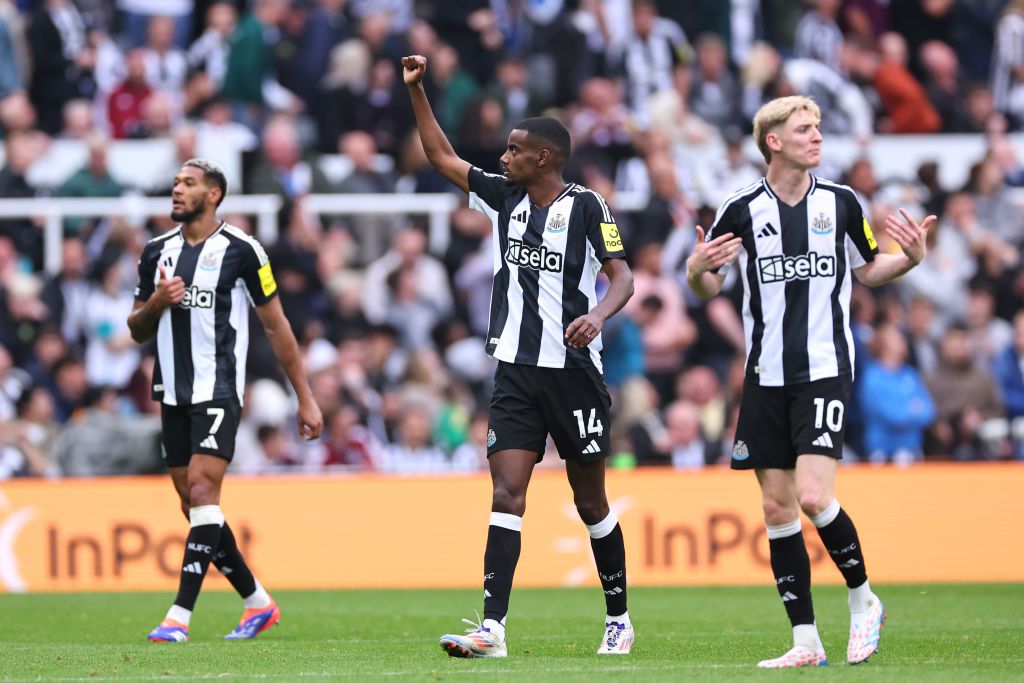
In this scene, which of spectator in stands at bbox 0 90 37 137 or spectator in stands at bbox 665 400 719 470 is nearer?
spectator in stands at bbox 665 400 719 470

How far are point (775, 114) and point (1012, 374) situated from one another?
31.0 feet

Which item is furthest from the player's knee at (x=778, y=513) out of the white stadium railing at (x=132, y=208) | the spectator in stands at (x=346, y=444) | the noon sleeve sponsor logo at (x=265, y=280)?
the white stadium railing at (x=132, y=208)

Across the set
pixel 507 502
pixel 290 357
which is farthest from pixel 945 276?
pixel 507 502

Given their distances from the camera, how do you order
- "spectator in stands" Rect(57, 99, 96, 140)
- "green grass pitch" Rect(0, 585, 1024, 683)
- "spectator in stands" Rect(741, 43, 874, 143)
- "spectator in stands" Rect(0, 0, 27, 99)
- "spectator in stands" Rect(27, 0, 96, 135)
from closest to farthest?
"green grass pitch" Rect(0, 585, 1024, 683), "spectator in stands" Rect(57, 99, 96, 140), "spectator in stands" Rect(741, 43, 874, 143), "spectator in stands" Rect(0, 0, 27, 99), "spectator in stands" Rect(27, 0, 96, 135)

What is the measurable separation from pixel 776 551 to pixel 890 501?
6.91m

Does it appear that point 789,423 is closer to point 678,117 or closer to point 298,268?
point 298,268

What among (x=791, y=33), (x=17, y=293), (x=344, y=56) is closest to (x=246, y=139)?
(x=344, y=56)

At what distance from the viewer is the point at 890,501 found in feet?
48.4

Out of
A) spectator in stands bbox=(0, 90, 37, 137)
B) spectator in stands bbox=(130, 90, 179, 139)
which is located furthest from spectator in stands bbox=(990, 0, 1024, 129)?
spectator in stands bbox=(0, 90, 37, 137)

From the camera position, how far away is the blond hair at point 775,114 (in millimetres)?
8219

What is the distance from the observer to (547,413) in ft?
27.4

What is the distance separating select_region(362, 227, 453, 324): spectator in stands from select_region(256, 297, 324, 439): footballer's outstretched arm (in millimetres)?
7025

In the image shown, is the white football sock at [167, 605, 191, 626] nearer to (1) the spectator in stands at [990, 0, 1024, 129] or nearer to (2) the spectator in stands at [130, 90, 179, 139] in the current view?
(2) the spectator in stands at [130, 90, 179, 139]

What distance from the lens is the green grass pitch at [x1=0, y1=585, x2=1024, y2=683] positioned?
750 cm
